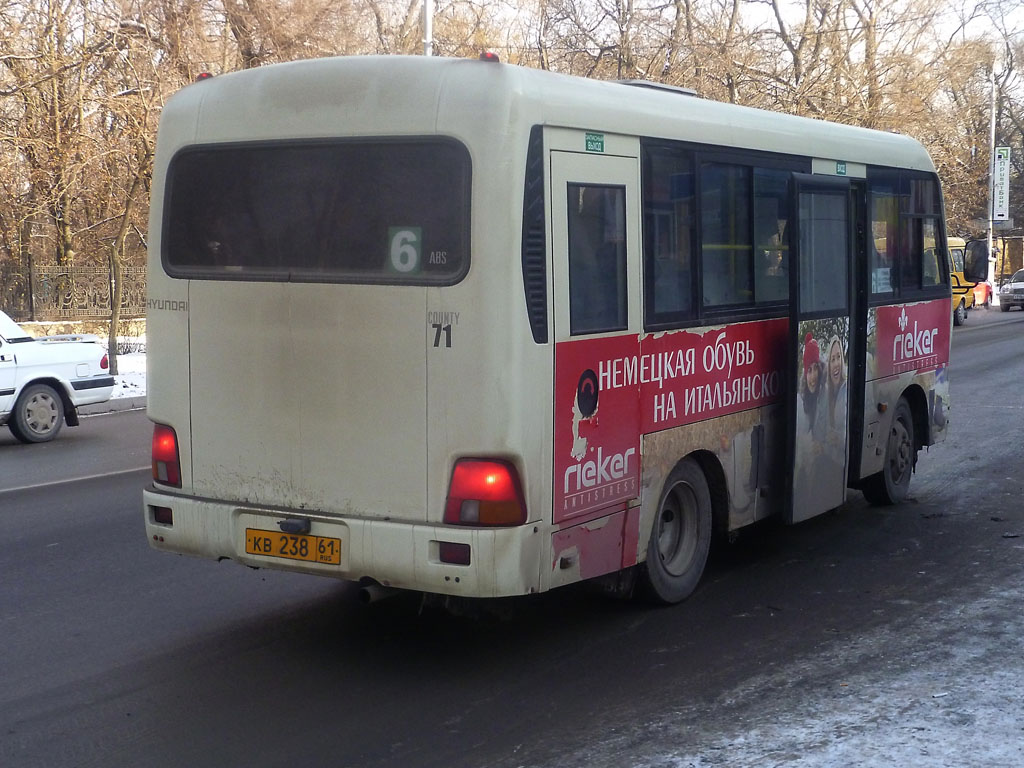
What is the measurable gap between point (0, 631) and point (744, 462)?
13.7 feet

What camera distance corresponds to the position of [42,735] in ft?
16.9

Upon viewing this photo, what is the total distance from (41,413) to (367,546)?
957cm

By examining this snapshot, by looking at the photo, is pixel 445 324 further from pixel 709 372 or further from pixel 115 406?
pixel 115 406

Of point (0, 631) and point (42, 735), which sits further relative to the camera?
point (0, 631)

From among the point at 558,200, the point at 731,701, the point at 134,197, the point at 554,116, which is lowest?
the point at 731,701

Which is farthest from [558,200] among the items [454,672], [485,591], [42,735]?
[42,735]

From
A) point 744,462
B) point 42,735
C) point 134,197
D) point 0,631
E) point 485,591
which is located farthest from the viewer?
point 134,197

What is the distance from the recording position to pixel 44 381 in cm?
1417

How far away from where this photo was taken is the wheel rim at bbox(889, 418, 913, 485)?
9.69m

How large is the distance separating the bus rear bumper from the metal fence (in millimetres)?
22141

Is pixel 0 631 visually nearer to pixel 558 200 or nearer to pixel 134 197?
pixel 558 200

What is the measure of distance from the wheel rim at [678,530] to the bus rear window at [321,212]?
85.2 inches

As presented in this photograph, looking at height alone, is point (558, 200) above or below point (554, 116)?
below

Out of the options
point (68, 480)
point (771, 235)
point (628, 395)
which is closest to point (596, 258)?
point (628, 395)
